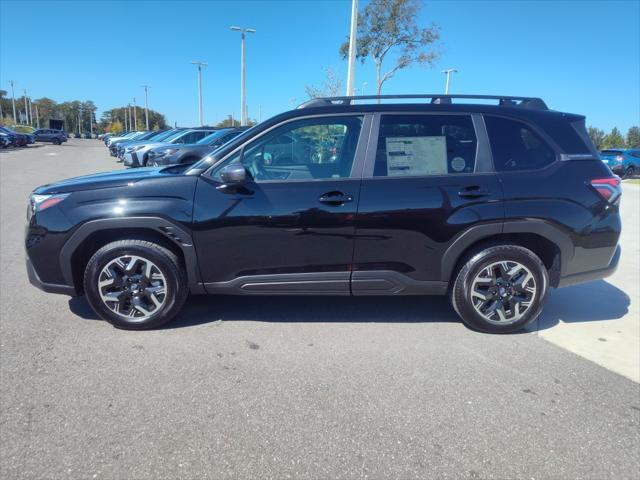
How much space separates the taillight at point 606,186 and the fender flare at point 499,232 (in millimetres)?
485

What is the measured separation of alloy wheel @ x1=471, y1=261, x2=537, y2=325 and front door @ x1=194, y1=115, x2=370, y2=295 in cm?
114

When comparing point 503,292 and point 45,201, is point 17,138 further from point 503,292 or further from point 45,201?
point 503,292

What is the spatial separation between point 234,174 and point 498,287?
2399 mm

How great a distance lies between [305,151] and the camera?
3801 millimetres

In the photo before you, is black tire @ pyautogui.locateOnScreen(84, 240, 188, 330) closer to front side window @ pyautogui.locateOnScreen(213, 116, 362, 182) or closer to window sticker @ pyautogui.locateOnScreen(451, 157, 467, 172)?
front side window @ pyautogui.locateOnScreen(213, 116, 362, 182)

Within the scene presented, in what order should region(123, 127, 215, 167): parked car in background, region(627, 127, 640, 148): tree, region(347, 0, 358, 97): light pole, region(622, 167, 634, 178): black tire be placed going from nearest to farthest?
region(347, 0, 358, 97): light pole
region(123, 127, 215, 167): parked car in background
region(622, 167, 634, 178): black tire
region(627, 127, 640, 148): tree

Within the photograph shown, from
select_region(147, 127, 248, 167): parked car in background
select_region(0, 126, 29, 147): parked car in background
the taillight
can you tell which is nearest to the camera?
the taillight

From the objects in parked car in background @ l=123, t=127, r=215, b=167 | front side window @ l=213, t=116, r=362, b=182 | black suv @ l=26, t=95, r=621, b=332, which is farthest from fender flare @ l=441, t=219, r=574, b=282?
parked car in background @ l=123, t=127, r=215, b=167

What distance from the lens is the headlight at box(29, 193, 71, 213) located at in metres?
3.56

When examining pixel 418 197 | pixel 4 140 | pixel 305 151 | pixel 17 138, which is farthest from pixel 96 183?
pixel 17 138

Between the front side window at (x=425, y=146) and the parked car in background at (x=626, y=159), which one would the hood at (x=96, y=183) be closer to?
the front side window at (x=425, y=146)

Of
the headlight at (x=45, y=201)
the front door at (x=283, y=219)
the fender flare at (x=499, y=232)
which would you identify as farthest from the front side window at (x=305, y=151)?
the headlight at (x=45, y=201)

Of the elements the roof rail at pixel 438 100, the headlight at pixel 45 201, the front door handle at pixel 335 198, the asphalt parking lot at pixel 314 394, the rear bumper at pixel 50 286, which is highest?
the roof rail at pixel 438 100

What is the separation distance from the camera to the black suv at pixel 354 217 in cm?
351
